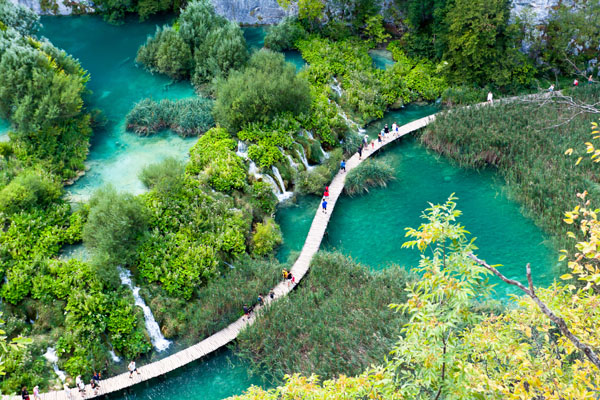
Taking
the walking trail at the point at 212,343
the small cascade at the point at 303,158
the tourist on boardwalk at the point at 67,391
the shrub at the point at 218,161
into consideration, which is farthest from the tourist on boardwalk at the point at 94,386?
the small cascade at the point at 303,158

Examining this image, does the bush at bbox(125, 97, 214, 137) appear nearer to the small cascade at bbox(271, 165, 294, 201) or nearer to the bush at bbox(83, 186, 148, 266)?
the small cascade at bbox(271, 165, 294, 201)

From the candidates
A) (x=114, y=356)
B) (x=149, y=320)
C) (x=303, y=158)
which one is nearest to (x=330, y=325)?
(x=149, y=320)

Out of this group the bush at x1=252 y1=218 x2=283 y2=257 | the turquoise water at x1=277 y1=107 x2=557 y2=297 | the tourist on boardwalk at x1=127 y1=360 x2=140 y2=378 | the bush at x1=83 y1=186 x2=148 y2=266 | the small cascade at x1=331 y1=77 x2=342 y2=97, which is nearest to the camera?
the tourist on boardwalk at x1=127 y1=360 x2=140 y2=378

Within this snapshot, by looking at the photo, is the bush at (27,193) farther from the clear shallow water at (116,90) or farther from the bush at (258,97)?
the bush at (258,97)

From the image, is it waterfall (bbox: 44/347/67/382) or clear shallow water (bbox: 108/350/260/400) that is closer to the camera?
clear shallow water (bbox: 108/350/260/400)

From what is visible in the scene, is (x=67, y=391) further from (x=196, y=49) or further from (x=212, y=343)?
(x=196, y=49)

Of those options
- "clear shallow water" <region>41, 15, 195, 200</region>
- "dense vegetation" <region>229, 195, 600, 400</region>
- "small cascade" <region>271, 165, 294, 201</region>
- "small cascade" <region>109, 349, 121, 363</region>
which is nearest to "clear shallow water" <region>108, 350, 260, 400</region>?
"small cascade" <region>109, 349, 121, 363</region>

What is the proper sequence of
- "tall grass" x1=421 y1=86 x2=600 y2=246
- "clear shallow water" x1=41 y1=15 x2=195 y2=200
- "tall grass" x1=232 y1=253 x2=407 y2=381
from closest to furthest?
"tall grass" x1=232 y1=253 x2=407 y2=381 < "tall grass" x1=421 y1=86 x2=600 y2=246 < "clear shallow water" x1=41 y1=15 x2=195 y2=200
